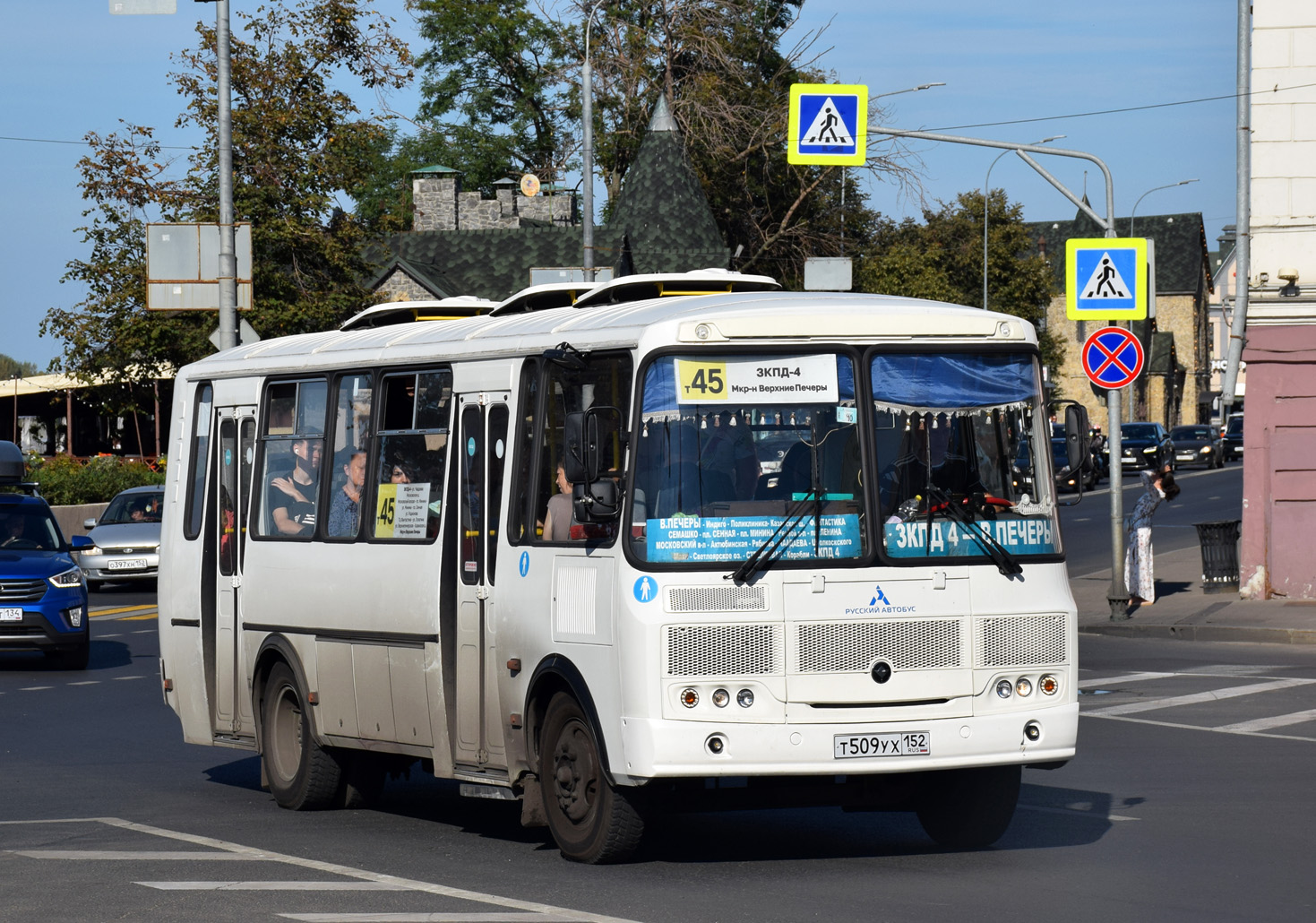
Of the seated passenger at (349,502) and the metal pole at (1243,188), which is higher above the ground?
the metal pole at (1243,188)

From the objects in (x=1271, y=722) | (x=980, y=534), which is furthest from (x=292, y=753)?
(x=1271, y=722)

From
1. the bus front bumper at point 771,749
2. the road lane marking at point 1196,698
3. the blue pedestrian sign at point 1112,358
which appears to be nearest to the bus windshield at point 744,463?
the bus front bumper at point 771,749

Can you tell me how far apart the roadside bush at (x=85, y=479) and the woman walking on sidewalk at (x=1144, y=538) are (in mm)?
22834

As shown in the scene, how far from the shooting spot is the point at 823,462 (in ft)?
30.1

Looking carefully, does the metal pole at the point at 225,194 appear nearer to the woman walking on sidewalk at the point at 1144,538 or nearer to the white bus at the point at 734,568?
the woman walking on sidewalk at the point at 1144,538

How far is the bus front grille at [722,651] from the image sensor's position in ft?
29.2

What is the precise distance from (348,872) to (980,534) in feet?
10.8

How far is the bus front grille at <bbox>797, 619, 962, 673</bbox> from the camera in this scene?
9008 millimetres

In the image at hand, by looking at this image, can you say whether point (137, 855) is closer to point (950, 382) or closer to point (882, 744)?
point (882, 744)

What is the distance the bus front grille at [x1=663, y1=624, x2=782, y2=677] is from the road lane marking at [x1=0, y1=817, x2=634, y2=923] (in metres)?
1.21

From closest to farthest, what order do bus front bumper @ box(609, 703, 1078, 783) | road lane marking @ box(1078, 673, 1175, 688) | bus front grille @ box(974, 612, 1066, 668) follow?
bus front bumper @ box(609, 703, 1078, 783) < bus front grille @ box(974, 612, 1066, 668) < road lane marking @ box(1078, 673, 1175, 688)

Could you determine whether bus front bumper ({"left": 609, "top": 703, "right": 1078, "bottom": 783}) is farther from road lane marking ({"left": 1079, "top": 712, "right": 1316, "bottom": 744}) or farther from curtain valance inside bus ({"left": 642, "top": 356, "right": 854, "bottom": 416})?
road lane marking ({"left": 1079, "top": 712, "right": 1316, "bottom": 744})

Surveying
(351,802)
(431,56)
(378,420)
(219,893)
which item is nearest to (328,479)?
(378,420)

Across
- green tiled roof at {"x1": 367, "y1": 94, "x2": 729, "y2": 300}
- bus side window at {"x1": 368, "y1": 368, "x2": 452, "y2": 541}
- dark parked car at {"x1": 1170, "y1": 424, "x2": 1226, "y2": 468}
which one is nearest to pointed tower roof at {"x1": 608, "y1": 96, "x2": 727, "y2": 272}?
green tiled roof at {"x1": 367, "y1": 94, "x2": 729, "y2": 300}
